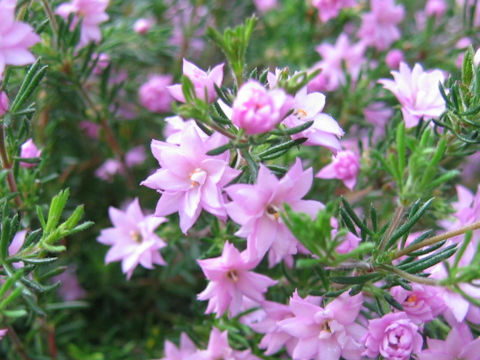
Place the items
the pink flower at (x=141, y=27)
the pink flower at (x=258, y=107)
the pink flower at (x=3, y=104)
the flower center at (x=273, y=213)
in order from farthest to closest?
the pink flower at (x=141, y=27)
the pink flower at (x=3, y=104)
the flower center at (x=273, y=213)
the pink flower at (x=258, y=107)

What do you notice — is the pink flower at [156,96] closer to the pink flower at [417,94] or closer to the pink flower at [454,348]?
the pink flower at [417,94]

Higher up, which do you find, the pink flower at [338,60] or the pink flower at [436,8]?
the pink flower at [436,8]

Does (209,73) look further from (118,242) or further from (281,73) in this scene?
(118,242)

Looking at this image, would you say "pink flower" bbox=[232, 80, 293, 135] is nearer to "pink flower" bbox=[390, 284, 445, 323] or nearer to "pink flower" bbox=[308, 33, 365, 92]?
"pink flower" bbox=[390, 284, 445, 323]

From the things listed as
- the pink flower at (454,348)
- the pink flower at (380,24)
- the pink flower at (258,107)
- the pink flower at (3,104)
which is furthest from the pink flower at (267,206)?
the pink flower at (380,24)

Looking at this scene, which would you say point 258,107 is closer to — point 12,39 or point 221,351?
point 12,39

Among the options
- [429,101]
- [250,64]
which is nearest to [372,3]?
[250,64]
